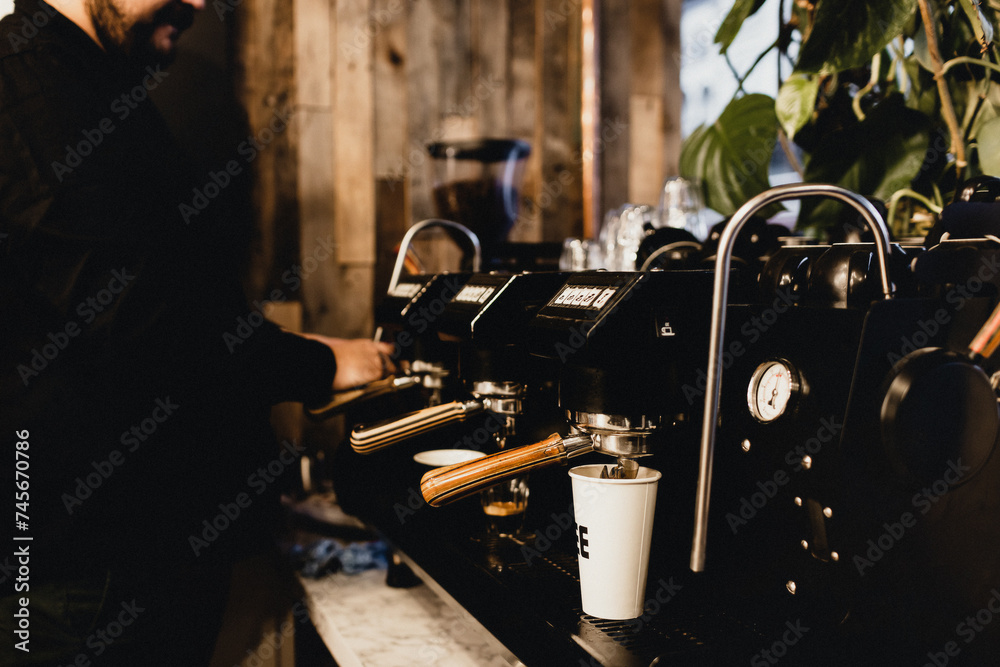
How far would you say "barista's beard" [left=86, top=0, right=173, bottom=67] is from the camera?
3.93 feet

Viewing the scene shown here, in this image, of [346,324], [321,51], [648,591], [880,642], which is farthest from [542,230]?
[880,642]

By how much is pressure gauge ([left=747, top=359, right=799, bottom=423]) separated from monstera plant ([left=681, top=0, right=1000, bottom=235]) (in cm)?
50

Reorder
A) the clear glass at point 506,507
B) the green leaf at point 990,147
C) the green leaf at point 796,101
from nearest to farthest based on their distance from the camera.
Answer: the green leaf at point 990,147, the clear glass at point 506,507, the green leaf at point 796,101

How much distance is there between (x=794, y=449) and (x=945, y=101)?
67 centimetres

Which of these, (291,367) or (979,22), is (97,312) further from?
(979,22)

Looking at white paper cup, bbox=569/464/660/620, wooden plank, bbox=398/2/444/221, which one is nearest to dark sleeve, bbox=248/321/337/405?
white paper cup, bbox=569/464/660/620

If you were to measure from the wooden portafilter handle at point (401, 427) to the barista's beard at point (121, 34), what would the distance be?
0.76 meters

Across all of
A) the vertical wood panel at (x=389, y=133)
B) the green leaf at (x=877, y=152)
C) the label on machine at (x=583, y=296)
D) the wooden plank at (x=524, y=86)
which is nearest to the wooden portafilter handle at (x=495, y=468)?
the label on machine at (x=583, y=296)

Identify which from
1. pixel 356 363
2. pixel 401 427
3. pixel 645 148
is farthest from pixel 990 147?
pixel 645 148

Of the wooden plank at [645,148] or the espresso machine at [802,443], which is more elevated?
the wooden plank at [645,148]

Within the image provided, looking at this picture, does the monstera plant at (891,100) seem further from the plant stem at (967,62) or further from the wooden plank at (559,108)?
the wooden plank at (559,108)

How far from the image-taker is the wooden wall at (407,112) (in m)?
2.25

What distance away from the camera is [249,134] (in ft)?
7.66

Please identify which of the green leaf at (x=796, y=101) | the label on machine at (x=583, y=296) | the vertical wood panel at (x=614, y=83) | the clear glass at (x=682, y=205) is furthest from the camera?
the vertical wood panel at (x=614, y=83)
